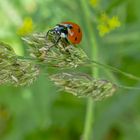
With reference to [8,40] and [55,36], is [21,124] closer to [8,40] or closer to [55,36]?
[8,40]

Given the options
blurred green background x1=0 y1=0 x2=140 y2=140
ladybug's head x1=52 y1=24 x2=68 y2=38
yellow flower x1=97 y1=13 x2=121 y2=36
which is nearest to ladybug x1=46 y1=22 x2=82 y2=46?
ladybug's head x1=52 y1=24 x2=68 y2=38

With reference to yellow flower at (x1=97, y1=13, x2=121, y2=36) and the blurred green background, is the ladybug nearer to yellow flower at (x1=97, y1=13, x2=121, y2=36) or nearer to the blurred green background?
yellow flower at (x1=97, y1=13, x2=121, y2=36)

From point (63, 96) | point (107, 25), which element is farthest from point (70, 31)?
point (63, 96)

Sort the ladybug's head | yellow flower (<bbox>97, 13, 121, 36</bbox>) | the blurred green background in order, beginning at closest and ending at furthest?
1. the ladybug's head
2. yellow flower (<bbox>97, 13, 121, 36</bbox>)
3. the blurred green background

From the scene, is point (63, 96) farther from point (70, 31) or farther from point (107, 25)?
point (70, 31)

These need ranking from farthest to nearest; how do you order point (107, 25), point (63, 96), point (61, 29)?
point (63, 96) < point (107, 25) < point (61, 29)

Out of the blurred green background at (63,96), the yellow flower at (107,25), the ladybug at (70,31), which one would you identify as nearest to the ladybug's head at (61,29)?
the ladybug at (70,31)

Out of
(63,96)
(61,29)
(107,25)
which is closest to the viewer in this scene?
(61,29)

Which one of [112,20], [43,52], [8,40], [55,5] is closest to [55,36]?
[43,52]
